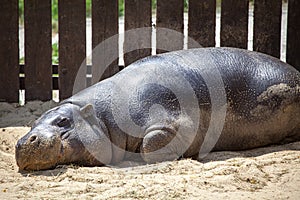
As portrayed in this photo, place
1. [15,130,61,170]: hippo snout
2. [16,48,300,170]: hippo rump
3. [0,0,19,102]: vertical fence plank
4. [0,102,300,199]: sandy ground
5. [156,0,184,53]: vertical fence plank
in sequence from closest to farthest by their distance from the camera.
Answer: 1. [0,102,300,199]: sandy ground
2. [15,130,61,170]: hippo snout
3. [16,48,300,170]: hippo rump
4. [156,0,184,53]: vertical fence plank
5. [0,0,19,102]: vertical fence plank

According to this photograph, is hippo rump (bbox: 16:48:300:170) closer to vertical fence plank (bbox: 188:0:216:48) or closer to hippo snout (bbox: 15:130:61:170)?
hippo snout (bbox: 15:130:61:170)

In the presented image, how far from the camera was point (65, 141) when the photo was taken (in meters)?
4.94

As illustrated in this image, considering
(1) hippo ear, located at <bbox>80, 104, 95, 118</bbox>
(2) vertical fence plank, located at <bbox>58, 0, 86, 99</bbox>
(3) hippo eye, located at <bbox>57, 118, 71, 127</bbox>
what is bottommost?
(3) hippo eye, located at <bbox>57, 118, 71, 127</bbox>

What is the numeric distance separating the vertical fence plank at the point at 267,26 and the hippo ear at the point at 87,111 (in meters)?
2.19

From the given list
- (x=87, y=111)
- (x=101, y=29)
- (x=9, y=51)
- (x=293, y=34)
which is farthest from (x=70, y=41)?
(x=293, y=34)

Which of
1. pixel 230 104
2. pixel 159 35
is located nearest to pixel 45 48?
pixel 159 35

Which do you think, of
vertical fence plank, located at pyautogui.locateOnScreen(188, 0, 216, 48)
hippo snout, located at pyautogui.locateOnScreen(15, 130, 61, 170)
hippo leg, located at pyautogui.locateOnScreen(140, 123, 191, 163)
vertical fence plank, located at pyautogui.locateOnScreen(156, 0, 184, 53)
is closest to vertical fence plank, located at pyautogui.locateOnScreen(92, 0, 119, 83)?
vertical fence plank, located at pyautogui.locateOnScreen(156, 0, 184, 53)

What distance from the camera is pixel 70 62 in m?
6.62

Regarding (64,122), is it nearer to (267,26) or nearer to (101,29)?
(101,29)

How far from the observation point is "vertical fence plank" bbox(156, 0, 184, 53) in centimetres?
645

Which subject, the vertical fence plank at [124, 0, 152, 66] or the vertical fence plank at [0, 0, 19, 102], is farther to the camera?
the vertical fence plank at [0, 0, 19, 102]

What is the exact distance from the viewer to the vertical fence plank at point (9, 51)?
21.6 feet

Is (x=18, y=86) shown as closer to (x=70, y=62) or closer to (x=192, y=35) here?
(x=70, y=62)

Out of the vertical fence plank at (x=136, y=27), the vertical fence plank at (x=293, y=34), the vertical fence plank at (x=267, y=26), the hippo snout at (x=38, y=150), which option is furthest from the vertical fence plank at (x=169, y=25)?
the hippo snout at (x=38, y=150)
